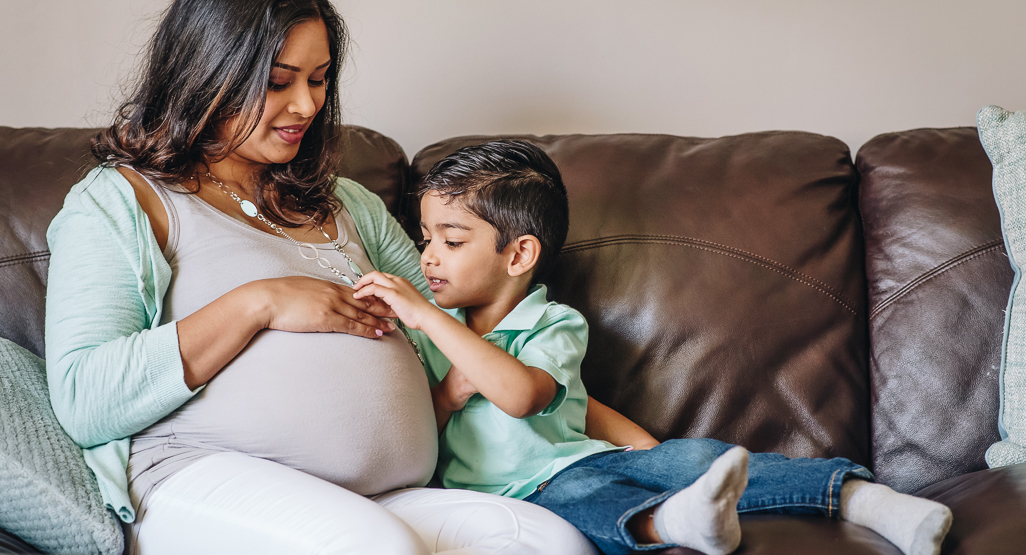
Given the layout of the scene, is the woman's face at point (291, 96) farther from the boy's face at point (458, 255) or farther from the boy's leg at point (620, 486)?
the boy's leg at point (620, 486)

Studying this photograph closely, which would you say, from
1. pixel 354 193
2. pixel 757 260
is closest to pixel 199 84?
pixel 354 193

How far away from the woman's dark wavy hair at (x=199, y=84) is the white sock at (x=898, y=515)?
953 mm

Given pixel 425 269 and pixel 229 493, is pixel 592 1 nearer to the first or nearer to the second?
pixel 425 269

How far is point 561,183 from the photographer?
140 cm

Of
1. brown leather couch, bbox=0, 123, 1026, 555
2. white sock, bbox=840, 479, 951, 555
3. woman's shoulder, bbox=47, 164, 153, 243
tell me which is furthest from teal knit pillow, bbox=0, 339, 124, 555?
white sock, bbox=840, 479, 951, 555

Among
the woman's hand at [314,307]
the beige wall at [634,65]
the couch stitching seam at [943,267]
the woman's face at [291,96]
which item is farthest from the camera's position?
the beige wall at [634,65]

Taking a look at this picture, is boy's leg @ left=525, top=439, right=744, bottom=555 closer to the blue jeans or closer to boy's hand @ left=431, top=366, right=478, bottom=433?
the blue jeans

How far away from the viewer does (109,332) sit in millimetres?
1022

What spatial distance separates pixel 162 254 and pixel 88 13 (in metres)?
1.05

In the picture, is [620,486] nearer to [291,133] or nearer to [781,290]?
[781,290]

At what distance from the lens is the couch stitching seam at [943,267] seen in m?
1.39

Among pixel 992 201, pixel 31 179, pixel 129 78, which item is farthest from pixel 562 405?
pixel 129 78

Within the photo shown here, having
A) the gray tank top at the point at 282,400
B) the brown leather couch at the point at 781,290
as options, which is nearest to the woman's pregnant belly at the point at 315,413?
the gray tank top at the point at 282,400

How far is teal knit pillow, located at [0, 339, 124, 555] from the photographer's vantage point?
89 cm
